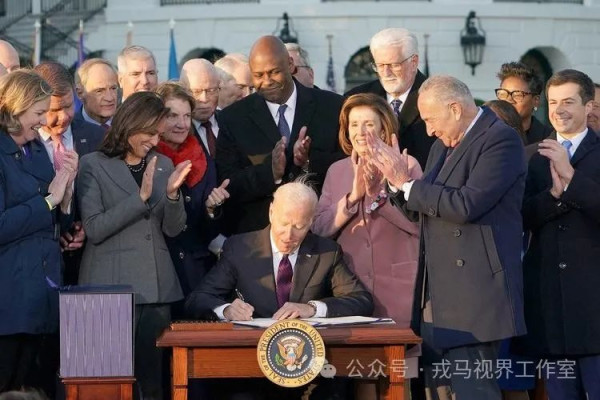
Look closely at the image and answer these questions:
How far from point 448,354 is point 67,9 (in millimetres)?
21148

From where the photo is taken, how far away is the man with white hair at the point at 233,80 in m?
10.3

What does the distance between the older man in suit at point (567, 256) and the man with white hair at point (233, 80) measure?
2.91 m

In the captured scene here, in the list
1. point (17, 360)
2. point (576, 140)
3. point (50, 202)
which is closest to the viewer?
point (17, 360)

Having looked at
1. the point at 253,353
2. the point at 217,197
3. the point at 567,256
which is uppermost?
the point at 217,197

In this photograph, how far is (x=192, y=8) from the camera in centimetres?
2709

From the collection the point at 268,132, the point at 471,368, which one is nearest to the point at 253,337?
the point at 471,368

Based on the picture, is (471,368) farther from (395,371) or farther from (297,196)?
(297,196)

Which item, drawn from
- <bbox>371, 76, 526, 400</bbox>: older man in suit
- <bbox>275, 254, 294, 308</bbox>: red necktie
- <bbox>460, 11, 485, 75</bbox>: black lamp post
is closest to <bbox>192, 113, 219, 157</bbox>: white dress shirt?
<bbox>275, 254, 294, 308</bbox>: red necktie

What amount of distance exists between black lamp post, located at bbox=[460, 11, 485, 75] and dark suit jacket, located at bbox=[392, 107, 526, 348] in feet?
64.1

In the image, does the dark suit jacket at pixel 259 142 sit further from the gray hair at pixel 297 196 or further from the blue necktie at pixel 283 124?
the gray hair at pixel 297 196

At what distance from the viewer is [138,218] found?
7.64 metres

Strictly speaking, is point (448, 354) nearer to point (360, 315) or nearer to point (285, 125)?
point (360, 315)

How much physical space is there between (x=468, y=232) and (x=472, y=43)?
19736mm

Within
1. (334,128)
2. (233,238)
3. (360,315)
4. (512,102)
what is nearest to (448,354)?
(360,315)
